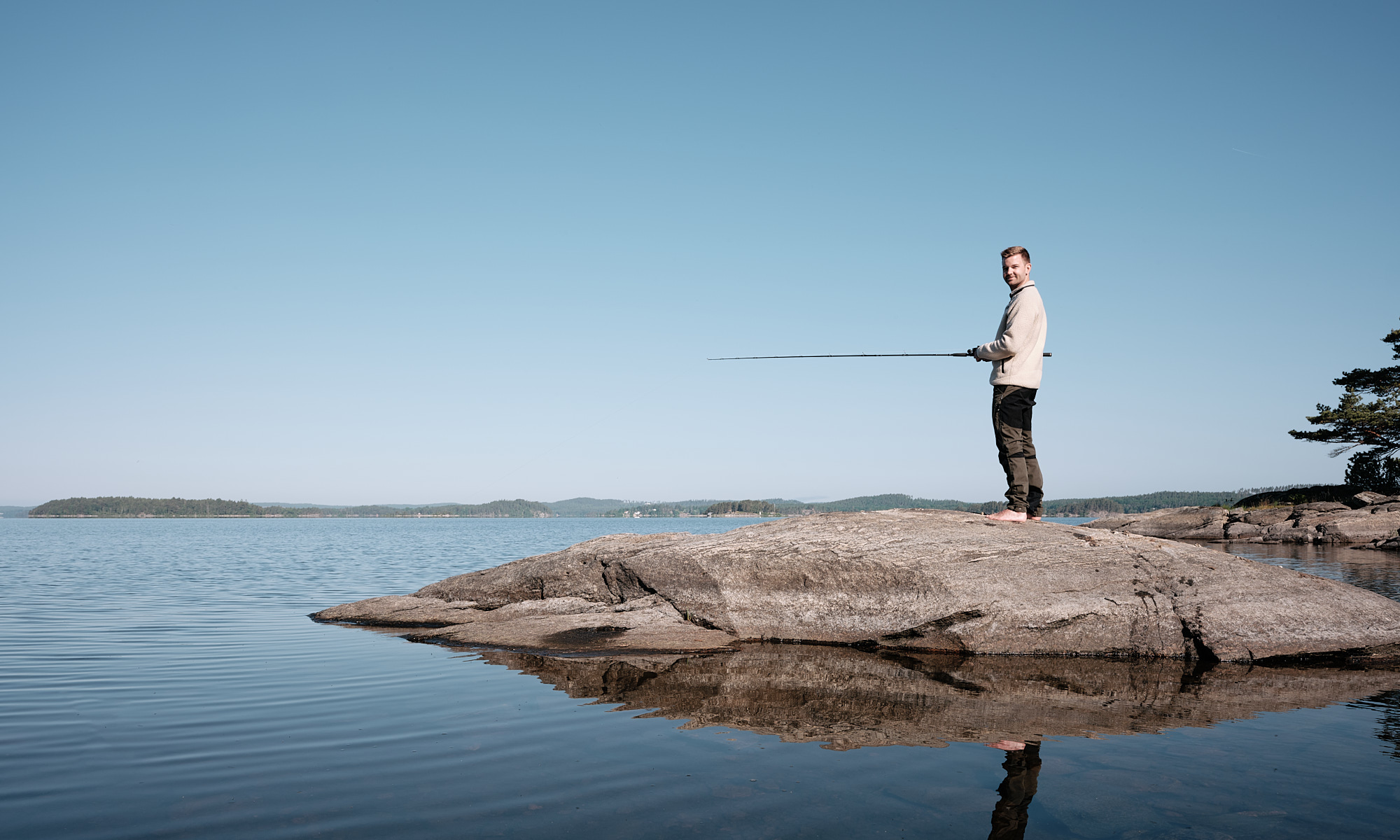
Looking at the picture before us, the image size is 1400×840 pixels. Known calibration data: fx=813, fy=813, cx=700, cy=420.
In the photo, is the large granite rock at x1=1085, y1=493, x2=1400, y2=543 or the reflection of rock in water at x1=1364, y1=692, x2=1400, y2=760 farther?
the large granite rock at x1=1085, y1=493, x2=1400, y2=543

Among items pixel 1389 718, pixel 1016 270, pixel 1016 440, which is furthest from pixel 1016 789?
pixel 1016 270

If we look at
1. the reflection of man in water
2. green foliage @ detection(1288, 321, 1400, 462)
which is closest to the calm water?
the reflection of man in water

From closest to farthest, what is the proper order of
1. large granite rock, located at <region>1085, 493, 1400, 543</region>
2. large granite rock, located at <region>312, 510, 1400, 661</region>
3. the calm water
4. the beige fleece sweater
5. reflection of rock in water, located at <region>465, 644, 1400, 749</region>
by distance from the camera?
the calm water < reflection of rock in water, located at <region>465, 644, 1400, 749</region> < large granite rock, located at <region>312, 510, 1400, 661</region> < the beige fleece sweater < large granite rock, located at <region>1085, 493, 1400, 543</region>

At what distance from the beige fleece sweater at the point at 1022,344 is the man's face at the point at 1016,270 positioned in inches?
7.1

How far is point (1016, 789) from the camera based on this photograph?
15.2ft

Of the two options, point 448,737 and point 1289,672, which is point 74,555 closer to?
point 448,737

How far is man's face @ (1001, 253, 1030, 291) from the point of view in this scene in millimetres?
9898

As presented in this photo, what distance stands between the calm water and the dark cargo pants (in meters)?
2.23

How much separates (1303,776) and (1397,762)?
2.70 feet

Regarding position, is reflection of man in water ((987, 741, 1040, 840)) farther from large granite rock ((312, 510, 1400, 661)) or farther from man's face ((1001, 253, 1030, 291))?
man's face ((1001, 253, 1030, 291))

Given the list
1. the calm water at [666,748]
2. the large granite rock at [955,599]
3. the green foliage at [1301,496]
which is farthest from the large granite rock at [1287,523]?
the calm water at [666,748]

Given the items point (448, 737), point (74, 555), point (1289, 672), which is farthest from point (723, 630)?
point (74, 555)

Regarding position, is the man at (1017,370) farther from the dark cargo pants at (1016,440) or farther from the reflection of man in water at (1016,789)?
the reflection of man in water at (1016,789)

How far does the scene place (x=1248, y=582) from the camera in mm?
9289
